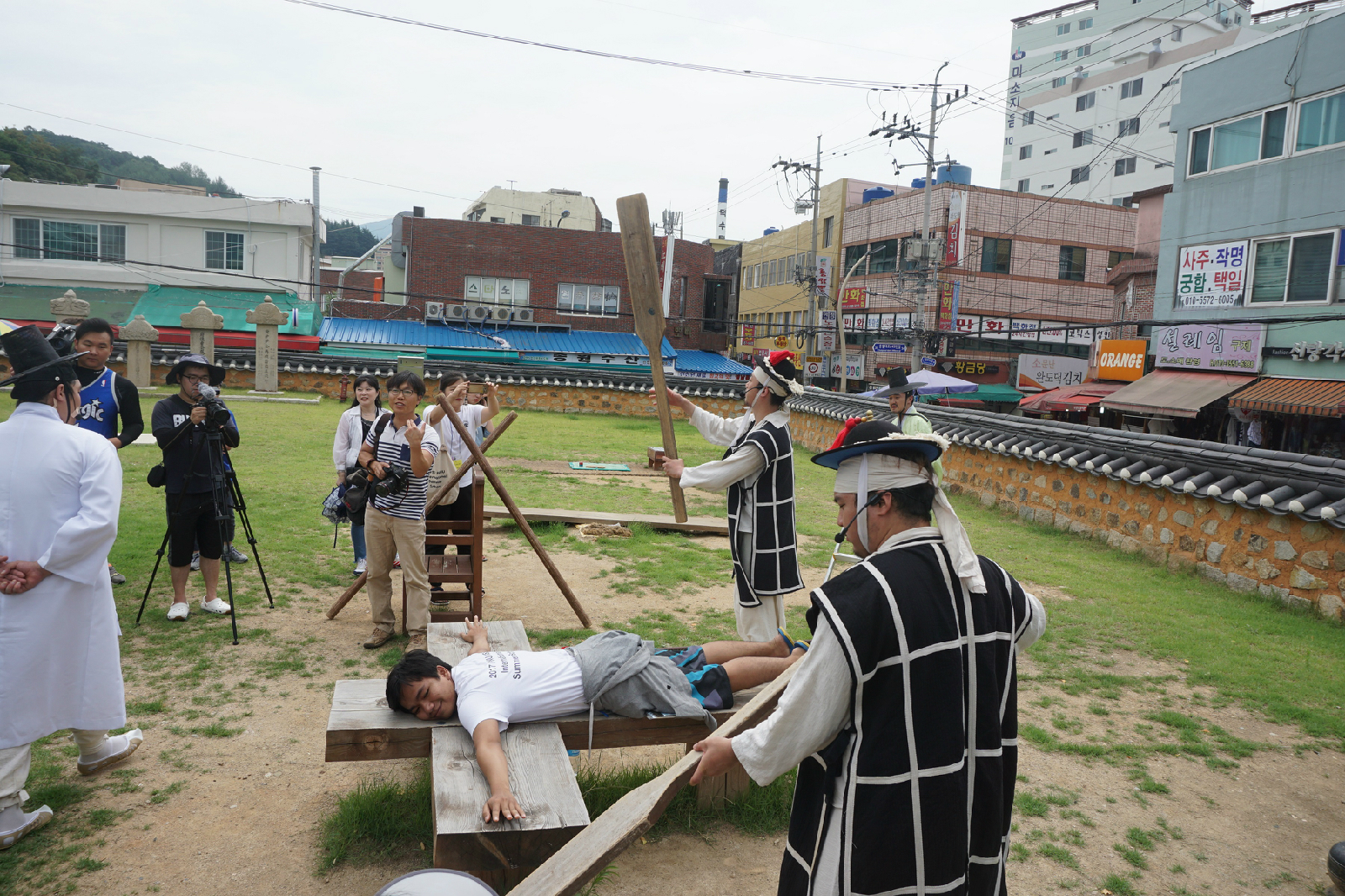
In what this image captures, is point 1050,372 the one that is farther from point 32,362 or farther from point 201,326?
point 32,362

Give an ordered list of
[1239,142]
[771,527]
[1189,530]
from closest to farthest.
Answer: [771,527], [1189,530], [1239,142]

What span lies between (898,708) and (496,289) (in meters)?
36.9

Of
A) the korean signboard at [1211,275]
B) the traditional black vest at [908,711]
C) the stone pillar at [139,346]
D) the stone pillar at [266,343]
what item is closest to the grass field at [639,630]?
the traditional black vest at [908,711]

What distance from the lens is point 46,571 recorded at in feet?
11.9

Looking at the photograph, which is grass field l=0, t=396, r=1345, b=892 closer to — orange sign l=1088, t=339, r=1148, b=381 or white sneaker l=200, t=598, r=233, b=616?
white sneaker l=200, t=598, r=233, b=616

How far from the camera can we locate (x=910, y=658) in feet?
6.82

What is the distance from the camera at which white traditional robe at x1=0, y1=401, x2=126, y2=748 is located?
359 centimetres

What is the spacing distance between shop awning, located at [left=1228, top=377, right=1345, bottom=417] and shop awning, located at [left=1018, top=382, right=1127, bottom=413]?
4.74m

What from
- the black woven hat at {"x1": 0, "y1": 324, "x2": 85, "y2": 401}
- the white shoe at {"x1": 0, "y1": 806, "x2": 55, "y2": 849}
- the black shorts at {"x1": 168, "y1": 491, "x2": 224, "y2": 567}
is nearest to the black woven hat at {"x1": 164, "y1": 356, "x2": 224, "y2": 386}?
the black shorts at {"x1": 168, "y1": 491, "x2": 224, "y2": 567}

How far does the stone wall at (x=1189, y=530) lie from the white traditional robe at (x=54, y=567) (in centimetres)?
947

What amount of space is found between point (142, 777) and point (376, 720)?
62.5 inches

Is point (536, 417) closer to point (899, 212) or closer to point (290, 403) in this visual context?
point (290, 403)

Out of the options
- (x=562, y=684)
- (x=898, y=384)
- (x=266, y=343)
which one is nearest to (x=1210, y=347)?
(x=898, y=384)

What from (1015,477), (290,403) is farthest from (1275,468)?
(290,403)
